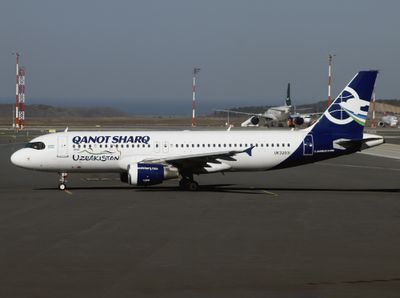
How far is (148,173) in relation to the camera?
38.8 meters

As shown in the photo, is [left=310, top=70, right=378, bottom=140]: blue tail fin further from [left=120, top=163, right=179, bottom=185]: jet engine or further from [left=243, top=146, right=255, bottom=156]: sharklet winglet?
[left=120, top=163, right=179, bottom=185]: jet engine

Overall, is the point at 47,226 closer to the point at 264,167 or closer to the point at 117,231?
the point at 117,231

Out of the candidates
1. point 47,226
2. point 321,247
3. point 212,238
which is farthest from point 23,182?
point 321,247

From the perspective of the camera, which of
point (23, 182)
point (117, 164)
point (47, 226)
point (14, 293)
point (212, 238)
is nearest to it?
point (14, 293)

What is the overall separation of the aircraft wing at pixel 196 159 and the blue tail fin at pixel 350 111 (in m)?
4.40

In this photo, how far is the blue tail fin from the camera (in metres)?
42.1

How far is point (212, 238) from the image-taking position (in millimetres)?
25516

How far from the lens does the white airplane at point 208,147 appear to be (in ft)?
134

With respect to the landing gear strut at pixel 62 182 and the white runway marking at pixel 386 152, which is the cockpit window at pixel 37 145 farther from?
the white runway marking at pixel 386 152

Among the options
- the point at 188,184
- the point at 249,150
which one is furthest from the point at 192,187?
the point at 249,150

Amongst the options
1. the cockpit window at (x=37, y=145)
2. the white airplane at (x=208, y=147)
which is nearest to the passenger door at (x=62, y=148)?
the white airplane at (x=208, y=147)

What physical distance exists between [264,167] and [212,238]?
1689 cm

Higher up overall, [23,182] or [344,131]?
[344,131]

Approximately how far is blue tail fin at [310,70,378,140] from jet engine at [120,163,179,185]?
332 inches
